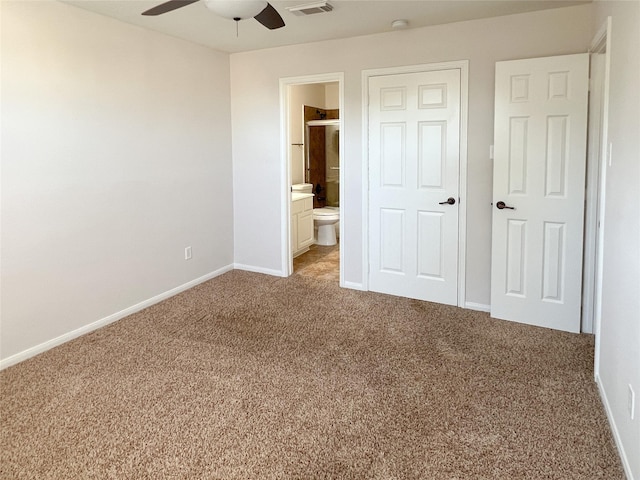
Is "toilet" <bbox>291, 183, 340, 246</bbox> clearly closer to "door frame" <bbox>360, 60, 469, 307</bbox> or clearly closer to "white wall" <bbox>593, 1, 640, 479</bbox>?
"door frame" <bbox>360, 60, 469, 307</bbox>

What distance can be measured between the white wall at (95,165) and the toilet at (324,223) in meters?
1.96

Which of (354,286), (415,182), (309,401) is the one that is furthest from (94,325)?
(415,182)

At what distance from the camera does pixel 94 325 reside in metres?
3.62

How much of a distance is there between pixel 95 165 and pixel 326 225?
11.6 feet

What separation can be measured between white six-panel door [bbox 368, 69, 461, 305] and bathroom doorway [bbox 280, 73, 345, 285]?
0.45 metres

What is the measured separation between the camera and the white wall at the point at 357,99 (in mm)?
3535

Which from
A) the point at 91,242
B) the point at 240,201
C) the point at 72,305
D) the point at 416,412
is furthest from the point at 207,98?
the point at 416,412

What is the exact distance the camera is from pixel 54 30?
3.14 metres

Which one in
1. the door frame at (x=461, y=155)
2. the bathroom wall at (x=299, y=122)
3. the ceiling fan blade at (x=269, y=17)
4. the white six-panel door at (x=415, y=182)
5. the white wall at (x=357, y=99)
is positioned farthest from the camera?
the bathroom wall at (x=299, y=122)

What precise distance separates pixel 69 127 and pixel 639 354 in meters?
3.57

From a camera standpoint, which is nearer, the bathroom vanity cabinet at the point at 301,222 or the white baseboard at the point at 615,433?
the white baseboard at the point at 615,433

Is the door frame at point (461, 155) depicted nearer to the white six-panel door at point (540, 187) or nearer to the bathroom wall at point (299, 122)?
the white six-panel door at point (540, 187)

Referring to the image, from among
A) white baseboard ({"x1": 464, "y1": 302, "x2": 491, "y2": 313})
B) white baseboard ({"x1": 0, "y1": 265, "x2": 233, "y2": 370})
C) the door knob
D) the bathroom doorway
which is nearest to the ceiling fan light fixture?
the bathroom doorway

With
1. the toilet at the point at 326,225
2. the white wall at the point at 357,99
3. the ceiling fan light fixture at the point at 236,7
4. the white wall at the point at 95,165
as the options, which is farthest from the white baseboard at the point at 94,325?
the ceiling fan light fixture at the point at 236,7
